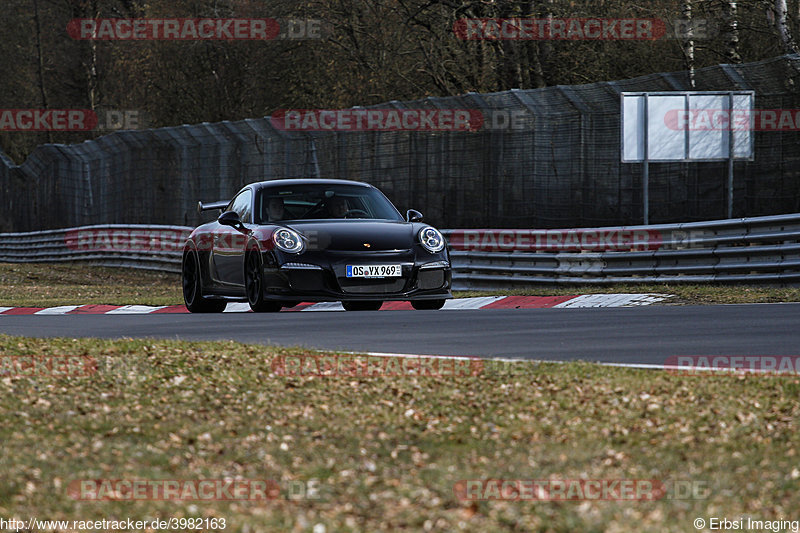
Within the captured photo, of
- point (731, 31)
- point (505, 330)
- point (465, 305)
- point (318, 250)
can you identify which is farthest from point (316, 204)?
point (731, 31)

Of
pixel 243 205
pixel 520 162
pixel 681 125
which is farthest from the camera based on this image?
pixel 520 162

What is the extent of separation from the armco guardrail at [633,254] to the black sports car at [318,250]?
393 cm

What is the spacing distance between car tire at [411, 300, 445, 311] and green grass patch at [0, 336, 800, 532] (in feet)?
20.0

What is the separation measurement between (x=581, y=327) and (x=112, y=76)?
4364cm

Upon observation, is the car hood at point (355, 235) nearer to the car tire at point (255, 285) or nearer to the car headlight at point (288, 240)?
the car headlight at point (288, 240)

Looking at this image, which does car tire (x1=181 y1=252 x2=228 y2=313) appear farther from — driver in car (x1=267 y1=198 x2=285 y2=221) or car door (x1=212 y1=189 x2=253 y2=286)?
driver in car (x1=267 y1=198 x2=285 y2=221)

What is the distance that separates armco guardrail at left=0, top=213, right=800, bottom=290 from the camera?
53.5ft

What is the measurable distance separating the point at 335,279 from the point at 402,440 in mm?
6962

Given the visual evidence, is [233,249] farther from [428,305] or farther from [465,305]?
[465,305]

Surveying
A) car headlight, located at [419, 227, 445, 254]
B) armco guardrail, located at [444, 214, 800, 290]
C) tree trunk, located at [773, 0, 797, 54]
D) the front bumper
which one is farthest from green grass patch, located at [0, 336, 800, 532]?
tree trunk, located at [773, 0, 797, 54]

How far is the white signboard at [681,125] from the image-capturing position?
1783cm

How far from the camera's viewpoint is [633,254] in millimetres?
17766

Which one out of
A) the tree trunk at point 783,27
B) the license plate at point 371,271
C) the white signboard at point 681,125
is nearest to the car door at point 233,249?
the license plate at point 371,271

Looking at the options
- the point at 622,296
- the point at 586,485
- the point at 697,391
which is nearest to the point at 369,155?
the point at 622,296
